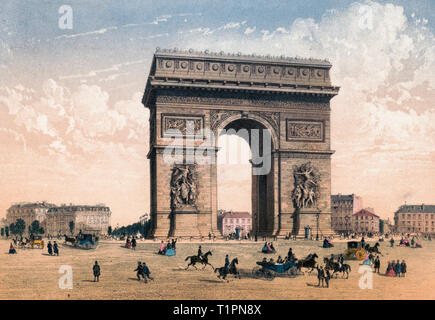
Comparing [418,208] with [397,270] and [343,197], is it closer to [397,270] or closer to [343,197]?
[343,197]

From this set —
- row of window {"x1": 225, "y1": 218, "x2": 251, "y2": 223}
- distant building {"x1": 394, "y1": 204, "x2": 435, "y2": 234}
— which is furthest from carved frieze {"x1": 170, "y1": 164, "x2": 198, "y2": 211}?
row of window {"x1": 225, "y1": 218, "x2": 251, "y2": 223}

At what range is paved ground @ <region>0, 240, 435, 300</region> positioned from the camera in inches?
742

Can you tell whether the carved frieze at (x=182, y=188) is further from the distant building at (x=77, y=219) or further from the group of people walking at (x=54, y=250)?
the distant building at (x=77, y=219)

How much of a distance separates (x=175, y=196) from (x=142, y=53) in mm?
9342

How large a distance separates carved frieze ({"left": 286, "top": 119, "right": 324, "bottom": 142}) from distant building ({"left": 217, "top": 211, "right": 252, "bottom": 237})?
2602 inches

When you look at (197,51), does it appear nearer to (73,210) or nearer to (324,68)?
(324,68)

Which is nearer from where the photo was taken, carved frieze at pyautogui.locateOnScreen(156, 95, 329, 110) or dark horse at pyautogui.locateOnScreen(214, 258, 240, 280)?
dark horse at pyautogui.locateOnScreen(214, 258, 240, 280)

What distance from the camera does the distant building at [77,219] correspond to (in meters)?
97.8

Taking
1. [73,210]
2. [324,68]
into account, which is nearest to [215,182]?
[324,68]

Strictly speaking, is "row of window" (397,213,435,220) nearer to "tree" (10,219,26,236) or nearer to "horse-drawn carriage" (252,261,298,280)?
"tree" (10,219,26,236)

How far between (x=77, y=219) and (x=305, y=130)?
69337 millimetres

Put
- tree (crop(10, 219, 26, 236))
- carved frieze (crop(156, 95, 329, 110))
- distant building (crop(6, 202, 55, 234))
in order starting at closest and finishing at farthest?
1. carved frieze (crop(156, 95, 329, 110))
2. tree (crop(10, 219, 26, 236))
3. distant building (crop(6, 202, 55, 234))

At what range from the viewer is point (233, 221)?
10494 cm

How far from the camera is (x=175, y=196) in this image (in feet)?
117
